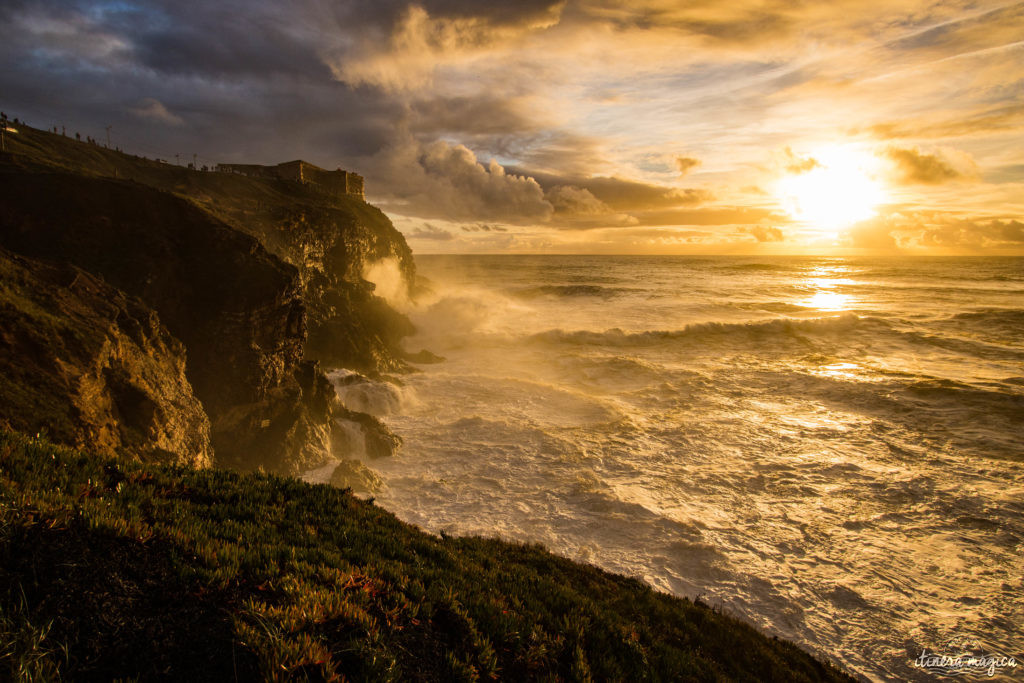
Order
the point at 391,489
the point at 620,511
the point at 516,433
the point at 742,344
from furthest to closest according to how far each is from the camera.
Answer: the point at 742,344 → the point at 516,433 → the point at 391,489 → the point at 620,511

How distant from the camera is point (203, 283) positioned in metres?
17.7

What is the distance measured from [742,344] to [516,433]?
27.8 metres

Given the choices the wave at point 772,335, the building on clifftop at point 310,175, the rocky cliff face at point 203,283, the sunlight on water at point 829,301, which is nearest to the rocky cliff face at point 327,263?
the rocky cliff face at point 203,283

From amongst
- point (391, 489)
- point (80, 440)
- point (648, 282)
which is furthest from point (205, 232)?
point (648, 282)

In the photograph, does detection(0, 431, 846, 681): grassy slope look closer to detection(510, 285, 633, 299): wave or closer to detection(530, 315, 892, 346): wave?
detection(530, 315, 892, 346): wave

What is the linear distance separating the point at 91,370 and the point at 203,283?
7.65 m

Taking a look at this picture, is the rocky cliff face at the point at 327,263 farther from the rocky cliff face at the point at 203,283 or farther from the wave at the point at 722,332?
the wave at the point at 722,332

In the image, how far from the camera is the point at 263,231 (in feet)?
101

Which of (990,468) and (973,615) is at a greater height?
(990,468)

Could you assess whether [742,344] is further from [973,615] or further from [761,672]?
[761,672]

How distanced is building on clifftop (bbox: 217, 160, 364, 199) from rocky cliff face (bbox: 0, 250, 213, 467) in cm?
4433

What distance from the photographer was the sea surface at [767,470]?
10984mm

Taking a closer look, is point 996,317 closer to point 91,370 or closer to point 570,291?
point 570,291

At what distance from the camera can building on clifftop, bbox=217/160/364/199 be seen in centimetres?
5516
